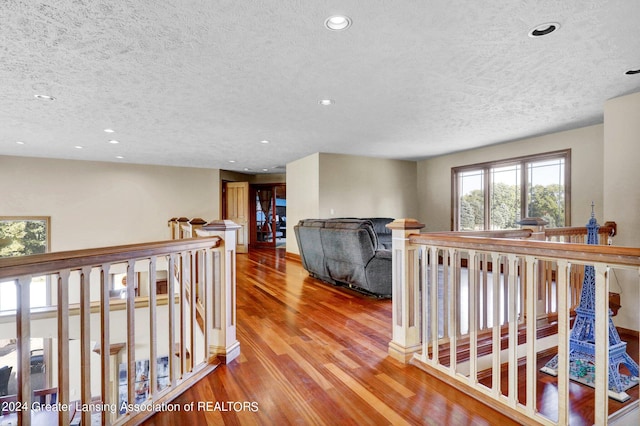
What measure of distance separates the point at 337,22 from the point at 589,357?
3.28 metres

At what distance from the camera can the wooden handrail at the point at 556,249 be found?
1199mm

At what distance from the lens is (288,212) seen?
7871 mm

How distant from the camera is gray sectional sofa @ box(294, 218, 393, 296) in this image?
3883 mm

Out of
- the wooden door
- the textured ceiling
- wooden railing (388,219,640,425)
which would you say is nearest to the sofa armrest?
wooden railing (388,219,640,425)

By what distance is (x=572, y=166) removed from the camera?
5023 millimetres

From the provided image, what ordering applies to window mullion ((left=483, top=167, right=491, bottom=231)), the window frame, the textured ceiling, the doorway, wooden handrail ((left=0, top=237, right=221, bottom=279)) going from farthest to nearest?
the doorway → the window frame → window mullion ((left=483, top=167, right=491, bottom=231)) → the textured ceiling → wooden handrail ((left=0, top=237, right=221, bottom=279))

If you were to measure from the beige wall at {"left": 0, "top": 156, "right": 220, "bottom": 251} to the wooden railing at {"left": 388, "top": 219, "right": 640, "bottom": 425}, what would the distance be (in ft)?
24.9

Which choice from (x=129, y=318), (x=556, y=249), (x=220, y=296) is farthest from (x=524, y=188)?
(x=129, y=318)

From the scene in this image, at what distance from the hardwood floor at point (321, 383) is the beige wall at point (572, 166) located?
127 inches

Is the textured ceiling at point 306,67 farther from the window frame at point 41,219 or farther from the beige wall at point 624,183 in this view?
the window frame at point 41,219

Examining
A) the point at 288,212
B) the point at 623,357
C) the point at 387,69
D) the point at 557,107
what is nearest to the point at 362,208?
the point at 288,212

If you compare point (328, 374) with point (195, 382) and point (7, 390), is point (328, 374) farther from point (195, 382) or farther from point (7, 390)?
point (7, 390)

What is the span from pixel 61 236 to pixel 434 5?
28.9ft

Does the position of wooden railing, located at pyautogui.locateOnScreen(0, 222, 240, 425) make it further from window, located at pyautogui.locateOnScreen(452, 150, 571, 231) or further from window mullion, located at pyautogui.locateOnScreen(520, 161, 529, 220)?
window mullion, located at pyautogui.locateOnScreen(520, 161, 529, 220)
